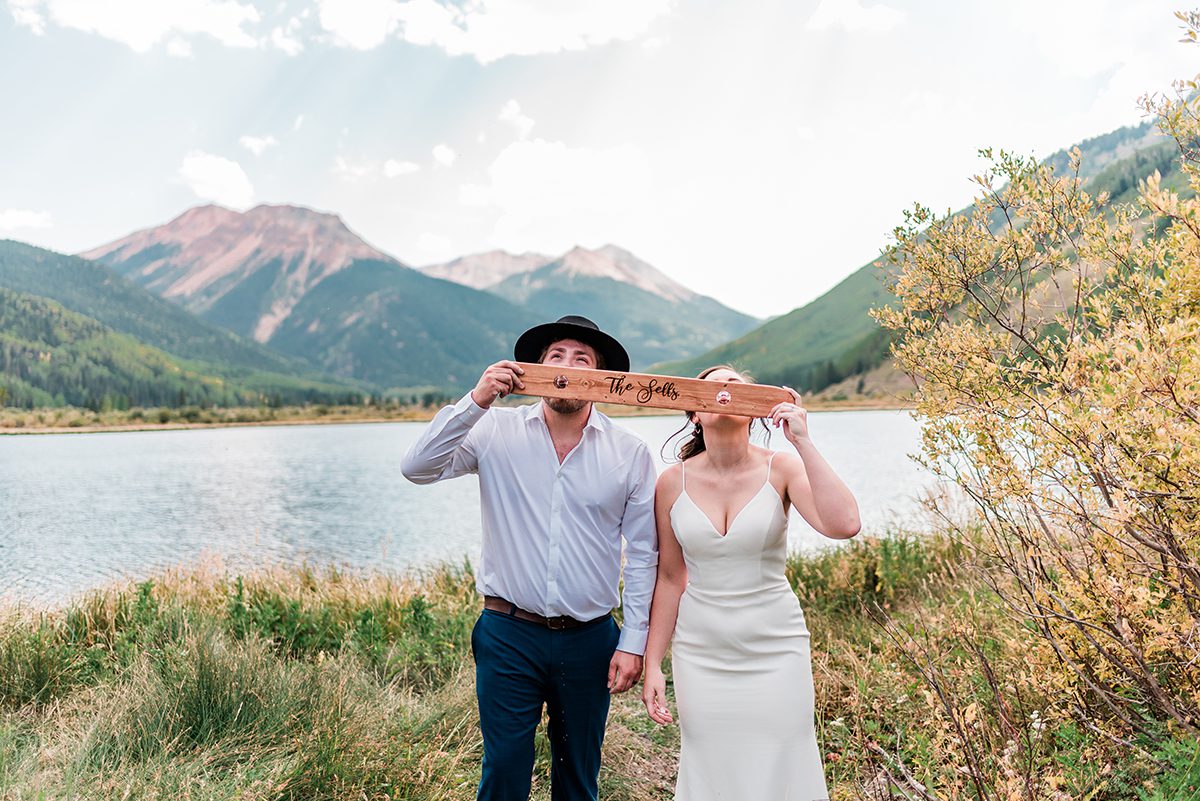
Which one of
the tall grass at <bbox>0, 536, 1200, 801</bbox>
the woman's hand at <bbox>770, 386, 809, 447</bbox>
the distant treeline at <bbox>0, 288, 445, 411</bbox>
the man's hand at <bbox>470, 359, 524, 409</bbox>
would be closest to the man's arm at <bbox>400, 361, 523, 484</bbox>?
the man's hand at <bbox>470, 359, 524, 409</bbox>

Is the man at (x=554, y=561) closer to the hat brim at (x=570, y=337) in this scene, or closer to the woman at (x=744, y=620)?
the hat brim at (x=570, y=337)

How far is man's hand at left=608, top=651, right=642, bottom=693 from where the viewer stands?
344 cm

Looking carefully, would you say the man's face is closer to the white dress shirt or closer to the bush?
the white dress shirt

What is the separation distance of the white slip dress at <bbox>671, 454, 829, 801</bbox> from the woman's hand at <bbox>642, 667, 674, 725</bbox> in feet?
0.32

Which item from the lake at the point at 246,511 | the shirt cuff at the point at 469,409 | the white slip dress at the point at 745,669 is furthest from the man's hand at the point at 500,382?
the lake at the point at 246,511

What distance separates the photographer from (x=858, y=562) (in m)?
8.34

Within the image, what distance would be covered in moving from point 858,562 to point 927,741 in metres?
4.10

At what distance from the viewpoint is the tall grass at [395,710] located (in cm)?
358

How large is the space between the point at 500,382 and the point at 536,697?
1.44 metres

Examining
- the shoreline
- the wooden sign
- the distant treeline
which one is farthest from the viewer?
the distant treeline

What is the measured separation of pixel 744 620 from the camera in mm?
3084

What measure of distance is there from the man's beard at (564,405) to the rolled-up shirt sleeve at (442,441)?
32 cm

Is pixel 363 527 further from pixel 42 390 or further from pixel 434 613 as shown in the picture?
pixel 42 390

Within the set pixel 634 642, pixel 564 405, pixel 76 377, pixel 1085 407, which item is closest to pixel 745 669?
pixel 634 642
